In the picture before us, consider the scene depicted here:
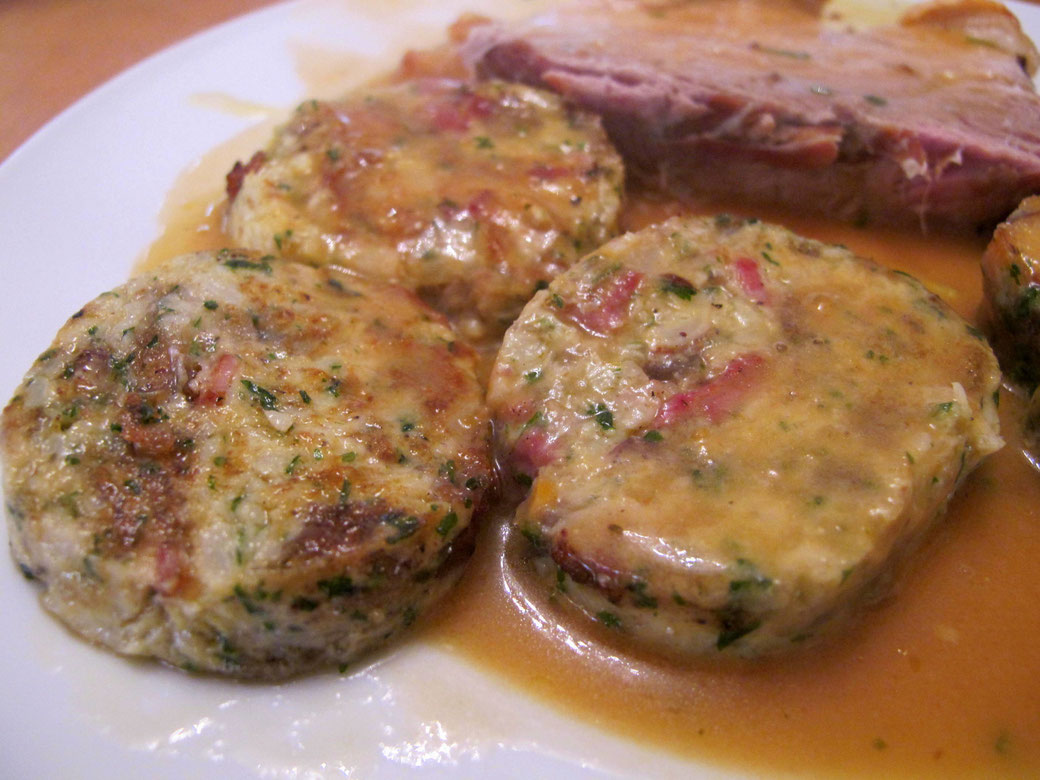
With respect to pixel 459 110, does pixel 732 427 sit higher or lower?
lower

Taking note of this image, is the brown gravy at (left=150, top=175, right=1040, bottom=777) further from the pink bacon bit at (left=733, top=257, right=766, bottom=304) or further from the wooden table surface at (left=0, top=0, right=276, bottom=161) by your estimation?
the wooden table surface at (left=0, top=0, right=276, bottom=161)

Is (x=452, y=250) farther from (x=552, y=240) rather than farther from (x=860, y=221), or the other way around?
(x=860, y=221)

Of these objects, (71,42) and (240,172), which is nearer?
(240,172)

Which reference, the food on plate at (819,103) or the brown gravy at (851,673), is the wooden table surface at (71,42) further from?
the brown gravy at (851,673)

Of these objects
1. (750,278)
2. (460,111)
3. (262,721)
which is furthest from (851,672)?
(460,111)

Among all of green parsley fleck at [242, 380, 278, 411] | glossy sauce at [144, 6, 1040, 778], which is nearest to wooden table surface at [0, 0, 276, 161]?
green parsley fleck at [242, 380, 278, 411]

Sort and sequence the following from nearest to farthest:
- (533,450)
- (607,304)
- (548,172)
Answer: (533,450) < (607,304) < (548,172)

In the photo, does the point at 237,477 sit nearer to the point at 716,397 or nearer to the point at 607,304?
the point at 607,304

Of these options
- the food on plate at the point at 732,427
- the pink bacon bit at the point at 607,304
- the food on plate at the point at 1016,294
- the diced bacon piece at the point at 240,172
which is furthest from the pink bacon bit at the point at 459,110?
the food on plate at the point at 1016,294
